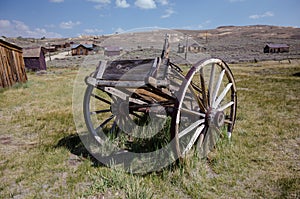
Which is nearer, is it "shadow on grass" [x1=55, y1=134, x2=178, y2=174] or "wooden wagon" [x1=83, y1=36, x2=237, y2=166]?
"wooden wagon" [x1=83, y1=36, x2=237, y2=166]

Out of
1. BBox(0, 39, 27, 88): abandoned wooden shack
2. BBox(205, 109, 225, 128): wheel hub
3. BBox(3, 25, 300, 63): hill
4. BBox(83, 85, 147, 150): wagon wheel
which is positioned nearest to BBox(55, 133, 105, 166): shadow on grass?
BBox(83, 85, 147, 150): wagon wheel

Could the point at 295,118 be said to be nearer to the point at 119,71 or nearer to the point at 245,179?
the point at 245,179

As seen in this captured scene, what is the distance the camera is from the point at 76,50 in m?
53.4

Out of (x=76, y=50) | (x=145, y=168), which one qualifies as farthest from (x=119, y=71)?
(x=76, y=50)

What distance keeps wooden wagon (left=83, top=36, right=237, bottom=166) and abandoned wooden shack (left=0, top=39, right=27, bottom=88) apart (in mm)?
10176

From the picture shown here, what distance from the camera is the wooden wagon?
9.04 feet

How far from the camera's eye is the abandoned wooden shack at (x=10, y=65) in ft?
36.4

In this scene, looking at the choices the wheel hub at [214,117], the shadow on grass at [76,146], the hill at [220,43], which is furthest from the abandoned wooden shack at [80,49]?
the wheel hub at [214,117]

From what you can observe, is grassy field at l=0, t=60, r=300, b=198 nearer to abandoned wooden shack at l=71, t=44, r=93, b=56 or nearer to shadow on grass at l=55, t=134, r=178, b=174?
shadow on grass at l=55, t=134, r=178, b=174

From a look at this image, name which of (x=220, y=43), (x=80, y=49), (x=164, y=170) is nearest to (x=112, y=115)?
(x=164, y=170)

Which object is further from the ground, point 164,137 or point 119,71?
point 119,71

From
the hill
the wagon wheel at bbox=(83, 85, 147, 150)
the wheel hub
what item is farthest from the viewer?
the hill

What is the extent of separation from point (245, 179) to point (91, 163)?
2566mm

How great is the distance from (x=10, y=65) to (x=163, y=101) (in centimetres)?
1210
